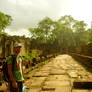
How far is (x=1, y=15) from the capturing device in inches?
1298

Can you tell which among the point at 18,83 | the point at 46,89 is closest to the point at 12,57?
the point at 18,83

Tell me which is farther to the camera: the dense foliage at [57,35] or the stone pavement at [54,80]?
the dense foliage at [57,35]

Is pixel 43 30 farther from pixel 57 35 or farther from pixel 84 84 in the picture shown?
pixel 84 84

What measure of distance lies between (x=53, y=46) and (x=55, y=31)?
17.0 feet

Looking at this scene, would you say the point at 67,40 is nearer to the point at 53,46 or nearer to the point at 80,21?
the point at 53,46

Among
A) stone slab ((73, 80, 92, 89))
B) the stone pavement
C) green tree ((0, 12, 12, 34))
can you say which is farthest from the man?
green tree ((0, 12, 12, 34))

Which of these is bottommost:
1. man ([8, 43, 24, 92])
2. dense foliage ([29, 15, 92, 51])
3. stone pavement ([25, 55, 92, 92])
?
stone pavement ([25, 55, 92, 92])

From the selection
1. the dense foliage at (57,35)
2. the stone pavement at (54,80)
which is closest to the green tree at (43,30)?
the dense foliage at (57,35)

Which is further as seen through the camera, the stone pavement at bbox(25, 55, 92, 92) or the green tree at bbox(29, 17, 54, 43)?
the green tree at bbox(29, 17, 54, 43)

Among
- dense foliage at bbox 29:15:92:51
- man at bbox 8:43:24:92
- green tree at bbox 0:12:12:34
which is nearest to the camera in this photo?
man at bbox 8:43:24:92

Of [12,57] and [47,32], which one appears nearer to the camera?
[12,57]

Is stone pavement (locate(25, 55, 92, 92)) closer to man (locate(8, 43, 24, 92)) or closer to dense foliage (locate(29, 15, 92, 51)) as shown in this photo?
man (locate(8, 43, 24, 92))

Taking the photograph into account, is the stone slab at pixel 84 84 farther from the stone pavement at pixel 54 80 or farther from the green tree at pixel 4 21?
the green tree at pixel 4 21

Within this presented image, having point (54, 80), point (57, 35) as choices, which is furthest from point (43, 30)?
point (54, 80)
